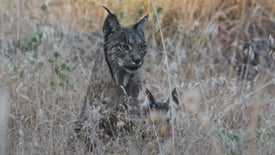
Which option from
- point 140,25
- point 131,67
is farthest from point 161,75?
point 131,67

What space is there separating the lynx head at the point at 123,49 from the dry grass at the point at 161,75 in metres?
0.34

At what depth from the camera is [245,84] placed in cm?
657

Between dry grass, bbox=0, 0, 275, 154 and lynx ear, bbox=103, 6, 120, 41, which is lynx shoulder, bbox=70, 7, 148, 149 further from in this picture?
dry grass, bbox=0, 0, 275, 154

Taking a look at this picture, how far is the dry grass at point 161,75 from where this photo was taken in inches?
184

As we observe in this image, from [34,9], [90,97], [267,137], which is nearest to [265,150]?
[267,137]

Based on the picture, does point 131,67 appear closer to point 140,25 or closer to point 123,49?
point 123,49

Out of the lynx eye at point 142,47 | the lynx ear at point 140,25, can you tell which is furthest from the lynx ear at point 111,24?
the lynx eye at point 142,47

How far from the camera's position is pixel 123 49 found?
508 centimetres

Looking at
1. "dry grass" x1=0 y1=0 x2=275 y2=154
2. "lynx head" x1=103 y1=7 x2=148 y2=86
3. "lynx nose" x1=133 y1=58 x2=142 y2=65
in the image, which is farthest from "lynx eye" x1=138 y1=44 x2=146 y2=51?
"dry grass" x1=0 y1=0 x2=275 y2=154

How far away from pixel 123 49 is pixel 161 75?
1.72m

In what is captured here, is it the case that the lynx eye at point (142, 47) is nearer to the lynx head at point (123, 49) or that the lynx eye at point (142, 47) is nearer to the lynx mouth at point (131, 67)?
the lynx head at point (123, 49)

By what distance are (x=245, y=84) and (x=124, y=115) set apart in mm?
1813

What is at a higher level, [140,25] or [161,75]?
[140,25]

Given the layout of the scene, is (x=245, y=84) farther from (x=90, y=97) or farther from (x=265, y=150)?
(x=265, y=150)
